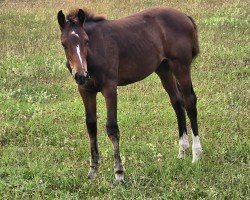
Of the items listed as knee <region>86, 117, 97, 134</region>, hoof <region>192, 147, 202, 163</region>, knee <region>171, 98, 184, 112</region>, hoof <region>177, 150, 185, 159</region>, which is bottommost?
hoof <region>177, 150, 185, 159</region>

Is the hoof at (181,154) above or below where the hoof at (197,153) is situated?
below

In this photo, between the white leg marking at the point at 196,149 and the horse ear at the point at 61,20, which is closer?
the horse ear at the point at 61,20

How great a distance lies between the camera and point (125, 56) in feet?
20.8

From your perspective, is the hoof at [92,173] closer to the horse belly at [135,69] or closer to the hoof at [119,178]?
the hoof at [119,178]

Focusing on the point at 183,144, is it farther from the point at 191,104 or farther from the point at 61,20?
the point at 61,20

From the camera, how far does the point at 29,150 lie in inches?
279

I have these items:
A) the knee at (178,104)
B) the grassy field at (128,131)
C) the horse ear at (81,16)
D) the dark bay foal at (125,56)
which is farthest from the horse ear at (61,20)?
the knee at (178,104)

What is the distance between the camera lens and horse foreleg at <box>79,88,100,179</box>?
6.14 metres

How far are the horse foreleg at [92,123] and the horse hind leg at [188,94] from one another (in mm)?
1382

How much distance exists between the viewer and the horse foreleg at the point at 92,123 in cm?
614

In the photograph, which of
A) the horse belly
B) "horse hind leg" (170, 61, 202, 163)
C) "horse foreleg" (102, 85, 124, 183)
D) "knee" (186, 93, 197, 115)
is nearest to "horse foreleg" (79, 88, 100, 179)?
"horse foreleg" (102, 85, 124, 183)

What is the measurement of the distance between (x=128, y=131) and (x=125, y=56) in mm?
1808

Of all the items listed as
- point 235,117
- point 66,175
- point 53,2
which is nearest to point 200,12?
point 53,2

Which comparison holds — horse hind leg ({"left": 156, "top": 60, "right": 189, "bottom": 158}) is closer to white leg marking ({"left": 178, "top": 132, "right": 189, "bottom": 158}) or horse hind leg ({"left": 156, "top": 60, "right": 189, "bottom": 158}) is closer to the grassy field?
white leg marking ({"left": 178, "top": 132, "right": 189, "bottom": 158})
